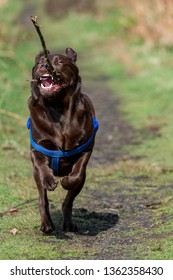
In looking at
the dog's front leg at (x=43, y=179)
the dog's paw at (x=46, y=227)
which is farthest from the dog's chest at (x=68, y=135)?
the dog's paw at (x=46, y=227)

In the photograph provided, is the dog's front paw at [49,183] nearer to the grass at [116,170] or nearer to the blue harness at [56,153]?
the blue harness at [56,153]

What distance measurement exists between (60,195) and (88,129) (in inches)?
69.6

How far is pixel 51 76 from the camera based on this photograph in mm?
6000

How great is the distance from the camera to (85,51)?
20.4 metres

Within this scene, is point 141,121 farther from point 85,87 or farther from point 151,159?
point 85,87

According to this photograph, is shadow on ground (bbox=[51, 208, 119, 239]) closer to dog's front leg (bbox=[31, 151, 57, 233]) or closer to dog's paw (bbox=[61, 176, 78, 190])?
dog's front leg (bbox=[31, 151, 57, 233])

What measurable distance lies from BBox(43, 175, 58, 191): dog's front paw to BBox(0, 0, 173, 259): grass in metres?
0.43

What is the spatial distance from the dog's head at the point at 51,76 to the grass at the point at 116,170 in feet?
3.80

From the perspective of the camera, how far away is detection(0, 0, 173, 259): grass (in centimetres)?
607

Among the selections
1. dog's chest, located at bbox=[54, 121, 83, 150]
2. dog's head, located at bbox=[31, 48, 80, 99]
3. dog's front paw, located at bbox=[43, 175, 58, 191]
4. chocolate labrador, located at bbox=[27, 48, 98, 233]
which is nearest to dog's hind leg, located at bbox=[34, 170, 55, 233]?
chocolate labrador, located at bbox=[27, 48, 98, 233]

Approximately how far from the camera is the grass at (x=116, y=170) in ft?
19.9

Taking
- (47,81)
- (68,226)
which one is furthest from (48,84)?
Result: (68,226)
